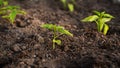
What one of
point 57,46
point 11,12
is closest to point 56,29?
point 57,46

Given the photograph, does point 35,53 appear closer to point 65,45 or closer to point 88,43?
point 65,45

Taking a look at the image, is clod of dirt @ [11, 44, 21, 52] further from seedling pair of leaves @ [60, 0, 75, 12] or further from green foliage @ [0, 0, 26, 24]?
seedling pair of leaves @ [60, 0, 75, 12]

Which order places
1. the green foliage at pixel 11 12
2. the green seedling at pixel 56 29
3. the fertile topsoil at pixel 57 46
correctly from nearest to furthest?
the fertile topsoil at pixel 57 46
the green seedling at pixel 56 29
the green foliage at pixel 11 12

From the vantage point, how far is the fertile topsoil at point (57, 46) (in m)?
2.15

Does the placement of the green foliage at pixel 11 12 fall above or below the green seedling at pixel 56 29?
above

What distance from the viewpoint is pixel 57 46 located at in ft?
7.89

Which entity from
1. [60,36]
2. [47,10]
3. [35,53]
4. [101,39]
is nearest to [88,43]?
[101,39]

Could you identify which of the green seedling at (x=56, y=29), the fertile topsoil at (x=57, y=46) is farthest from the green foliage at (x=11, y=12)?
the green seedling at (x=56, y=29)

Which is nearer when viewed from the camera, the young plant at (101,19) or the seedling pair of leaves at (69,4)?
the young plant at (101,19)

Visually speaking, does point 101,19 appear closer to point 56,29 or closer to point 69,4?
point 56,29

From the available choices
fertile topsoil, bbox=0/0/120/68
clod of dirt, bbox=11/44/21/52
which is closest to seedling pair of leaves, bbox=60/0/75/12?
fertile topsoil, bbox=0/0/120/68

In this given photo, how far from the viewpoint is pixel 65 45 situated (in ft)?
7.88

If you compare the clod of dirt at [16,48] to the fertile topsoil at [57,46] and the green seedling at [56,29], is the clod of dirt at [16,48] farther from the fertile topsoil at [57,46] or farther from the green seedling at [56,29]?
the green seedling at [56,29]

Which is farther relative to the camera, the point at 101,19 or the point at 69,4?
the point at 69,4
